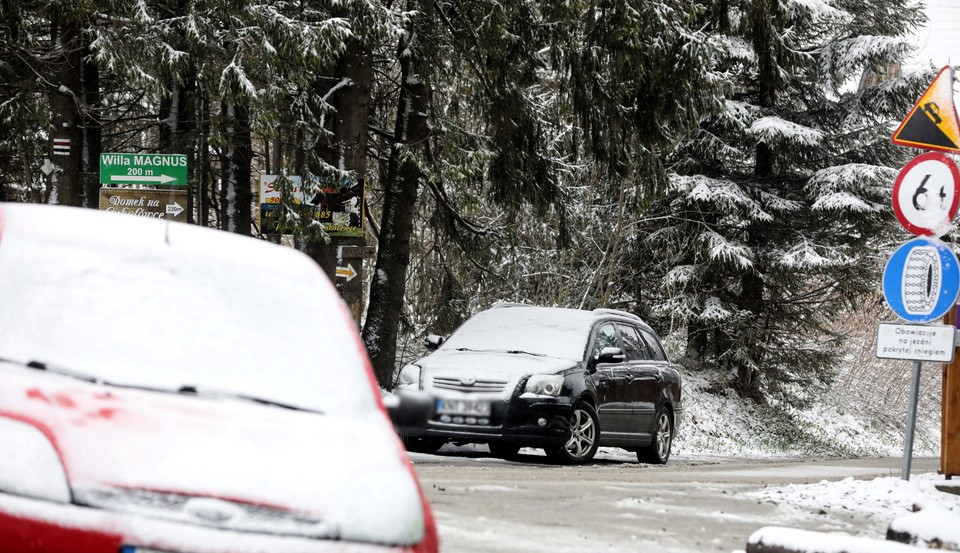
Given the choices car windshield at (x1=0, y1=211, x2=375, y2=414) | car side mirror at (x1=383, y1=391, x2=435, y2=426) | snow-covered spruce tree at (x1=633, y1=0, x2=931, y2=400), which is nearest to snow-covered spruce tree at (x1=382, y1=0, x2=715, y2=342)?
snow-covered spruce tree at (x1=633, y1=0, x2=931, y2=400)

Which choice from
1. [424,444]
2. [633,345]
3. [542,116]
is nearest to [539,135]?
[542,116]

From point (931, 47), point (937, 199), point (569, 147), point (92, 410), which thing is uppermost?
point (931, 47)

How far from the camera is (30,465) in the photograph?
3.43m

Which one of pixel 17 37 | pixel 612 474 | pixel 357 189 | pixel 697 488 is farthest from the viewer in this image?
pixel 357 189

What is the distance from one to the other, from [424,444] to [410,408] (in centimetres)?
975

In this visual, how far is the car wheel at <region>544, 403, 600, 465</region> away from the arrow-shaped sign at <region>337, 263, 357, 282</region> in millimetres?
5070

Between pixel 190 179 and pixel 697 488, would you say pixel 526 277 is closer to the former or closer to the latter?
pixel 190 179

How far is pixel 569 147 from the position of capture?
784 inches

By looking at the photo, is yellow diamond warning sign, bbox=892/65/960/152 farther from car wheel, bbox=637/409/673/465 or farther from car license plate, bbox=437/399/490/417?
car wheel, bbox=637/409/673/465

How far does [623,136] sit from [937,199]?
33.5 ft

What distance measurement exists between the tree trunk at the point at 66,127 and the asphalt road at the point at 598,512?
853 cm

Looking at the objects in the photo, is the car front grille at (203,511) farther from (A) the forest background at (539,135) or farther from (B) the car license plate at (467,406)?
(A) the forest background at (539,135)

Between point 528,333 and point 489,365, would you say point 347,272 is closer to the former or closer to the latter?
point 528,333

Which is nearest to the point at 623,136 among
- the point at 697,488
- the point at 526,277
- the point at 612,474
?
the point at 526,277
